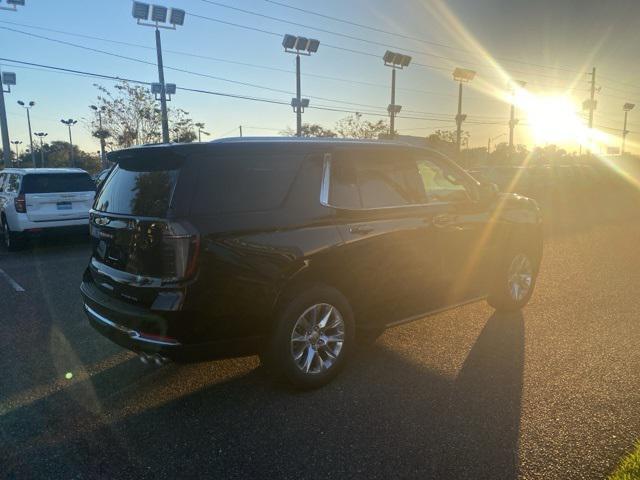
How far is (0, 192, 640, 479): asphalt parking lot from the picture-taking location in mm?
2711

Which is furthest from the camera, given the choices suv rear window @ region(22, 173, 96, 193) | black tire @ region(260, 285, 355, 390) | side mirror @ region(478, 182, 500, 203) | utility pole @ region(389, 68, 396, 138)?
utility pole @ region(389, 68, 396, 138)

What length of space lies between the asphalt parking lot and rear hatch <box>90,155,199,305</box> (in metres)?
0.86

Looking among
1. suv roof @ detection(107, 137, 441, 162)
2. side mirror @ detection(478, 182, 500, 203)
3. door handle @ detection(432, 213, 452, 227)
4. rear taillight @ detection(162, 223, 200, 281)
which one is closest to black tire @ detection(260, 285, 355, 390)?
rear taillight @ detection(162, 223, 200, 281)

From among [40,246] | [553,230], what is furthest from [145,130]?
[553,230]

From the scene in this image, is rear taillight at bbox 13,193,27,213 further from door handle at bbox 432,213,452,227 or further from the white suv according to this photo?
door handle at bbox 432,213,452,227

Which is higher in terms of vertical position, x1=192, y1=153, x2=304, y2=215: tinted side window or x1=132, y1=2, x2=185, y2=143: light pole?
x1=132, y1=2, x2=185, y2=143: light pole

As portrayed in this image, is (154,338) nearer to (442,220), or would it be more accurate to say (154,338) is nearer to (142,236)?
(142,236)

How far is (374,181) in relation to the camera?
3.99m

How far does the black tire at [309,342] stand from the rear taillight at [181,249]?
2.42ft

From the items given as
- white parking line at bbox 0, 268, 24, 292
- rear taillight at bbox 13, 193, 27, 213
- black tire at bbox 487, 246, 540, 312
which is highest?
rear taillight at bbox 13, 193, 27, 213

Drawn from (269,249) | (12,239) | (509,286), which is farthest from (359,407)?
(12,239)

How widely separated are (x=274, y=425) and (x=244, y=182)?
1.64m

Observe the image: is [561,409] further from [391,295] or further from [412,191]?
[412,191]

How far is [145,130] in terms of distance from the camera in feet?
121
